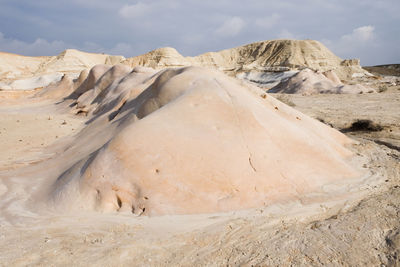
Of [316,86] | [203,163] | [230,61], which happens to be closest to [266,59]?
[230,61]

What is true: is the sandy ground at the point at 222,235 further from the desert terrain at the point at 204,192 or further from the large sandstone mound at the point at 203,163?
the large sandstone mound at the point at 203,163

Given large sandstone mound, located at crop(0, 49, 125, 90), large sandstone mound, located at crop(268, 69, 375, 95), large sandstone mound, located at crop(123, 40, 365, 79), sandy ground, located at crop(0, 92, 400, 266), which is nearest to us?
sandy ground, located at crop(0, 92, 400, 266)

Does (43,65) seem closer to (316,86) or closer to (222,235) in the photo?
(316,86)

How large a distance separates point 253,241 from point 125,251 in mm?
874

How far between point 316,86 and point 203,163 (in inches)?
551

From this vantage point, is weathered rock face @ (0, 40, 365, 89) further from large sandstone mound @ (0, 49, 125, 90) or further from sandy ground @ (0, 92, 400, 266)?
sandy ground @ (0, 92, 400, 266)

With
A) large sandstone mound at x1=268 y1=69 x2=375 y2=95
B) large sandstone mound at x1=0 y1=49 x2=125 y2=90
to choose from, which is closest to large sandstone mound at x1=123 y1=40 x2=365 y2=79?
large sandstone mound at x1=0 y1=49 x2=125 y2=90

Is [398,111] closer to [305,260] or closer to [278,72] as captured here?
[305,260]

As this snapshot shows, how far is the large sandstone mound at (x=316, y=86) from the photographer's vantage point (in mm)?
13977

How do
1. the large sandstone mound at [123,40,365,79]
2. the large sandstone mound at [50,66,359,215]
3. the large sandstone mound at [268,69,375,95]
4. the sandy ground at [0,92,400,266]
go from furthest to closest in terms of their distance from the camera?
the large sandstone mound at [123,40,365,79] < the large sandstone mound at [268,69,375,95] < the large sandstone mound at [50,66,359,215] < the sandy ground at [0,92,400,266]

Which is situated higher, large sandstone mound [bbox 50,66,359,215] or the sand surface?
large sandstone mound [bbox 50,66,359,215]

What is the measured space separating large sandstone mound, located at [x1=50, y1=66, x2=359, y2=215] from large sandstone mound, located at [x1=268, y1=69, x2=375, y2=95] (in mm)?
11734

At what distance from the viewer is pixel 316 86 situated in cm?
1535

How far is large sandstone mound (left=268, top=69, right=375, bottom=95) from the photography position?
14.0 meters
